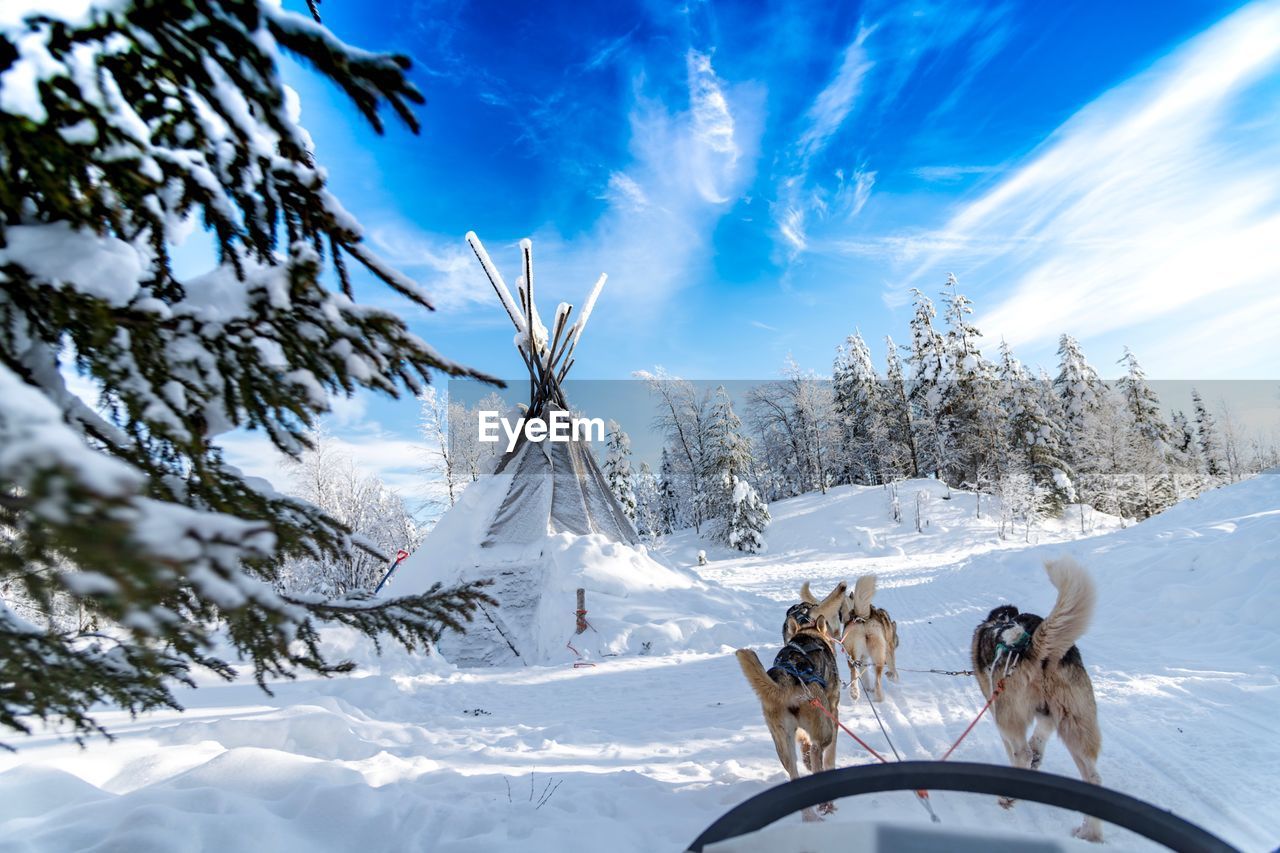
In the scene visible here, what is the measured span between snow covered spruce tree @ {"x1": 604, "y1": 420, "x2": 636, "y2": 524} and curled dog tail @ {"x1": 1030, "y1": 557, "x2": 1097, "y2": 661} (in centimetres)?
3291

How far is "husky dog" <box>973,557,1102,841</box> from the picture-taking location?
300 centimetres

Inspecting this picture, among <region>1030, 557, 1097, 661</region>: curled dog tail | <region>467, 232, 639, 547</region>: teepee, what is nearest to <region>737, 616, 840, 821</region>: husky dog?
<region>1030, 557, 1097, 661</region>: curled dog tail

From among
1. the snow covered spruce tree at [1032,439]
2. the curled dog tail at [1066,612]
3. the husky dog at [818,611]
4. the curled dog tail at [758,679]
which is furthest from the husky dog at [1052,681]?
the snow covered spruce tree at [1032,439]

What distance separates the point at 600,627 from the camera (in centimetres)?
949

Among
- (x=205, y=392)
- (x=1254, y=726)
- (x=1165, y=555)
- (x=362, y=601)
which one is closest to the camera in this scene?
(x=205, y=392)

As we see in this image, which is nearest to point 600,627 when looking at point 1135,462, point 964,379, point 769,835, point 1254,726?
point 1254,726

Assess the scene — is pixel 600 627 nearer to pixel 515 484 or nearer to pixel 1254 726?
pixel 515 484

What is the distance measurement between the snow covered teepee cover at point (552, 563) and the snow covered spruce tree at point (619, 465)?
22975 mm

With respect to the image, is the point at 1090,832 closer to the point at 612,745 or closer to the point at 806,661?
the point at 806,661

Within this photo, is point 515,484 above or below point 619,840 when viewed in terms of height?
above

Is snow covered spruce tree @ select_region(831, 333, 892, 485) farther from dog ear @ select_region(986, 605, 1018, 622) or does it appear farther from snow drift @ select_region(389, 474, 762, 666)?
dog ear @ select_region(986, 605, 1018, 622)

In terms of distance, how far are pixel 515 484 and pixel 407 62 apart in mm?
10891

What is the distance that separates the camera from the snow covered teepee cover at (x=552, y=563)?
9602 mm

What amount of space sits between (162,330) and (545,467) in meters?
10.8
